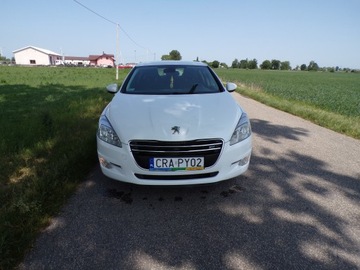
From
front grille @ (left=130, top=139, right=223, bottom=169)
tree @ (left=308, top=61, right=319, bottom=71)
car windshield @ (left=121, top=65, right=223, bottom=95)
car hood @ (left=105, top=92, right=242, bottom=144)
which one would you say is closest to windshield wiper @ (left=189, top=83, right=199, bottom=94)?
car windshield @ (left=121, top=65, right=223, bottom=95)

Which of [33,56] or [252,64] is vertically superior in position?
[252,64]

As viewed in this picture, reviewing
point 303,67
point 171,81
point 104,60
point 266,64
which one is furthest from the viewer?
point 303,67

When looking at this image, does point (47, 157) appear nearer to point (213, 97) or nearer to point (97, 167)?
point (97, 167)

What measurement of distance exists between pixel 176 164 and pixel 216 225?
70 cm

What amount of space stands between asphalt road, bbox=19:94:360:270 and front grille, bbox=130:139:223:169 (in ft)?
1.84

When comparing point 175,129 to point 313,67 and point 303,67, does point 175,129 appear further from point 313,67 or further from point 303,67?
point 303,67

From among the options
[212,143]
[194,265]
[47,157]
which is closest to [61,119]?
[47,157]

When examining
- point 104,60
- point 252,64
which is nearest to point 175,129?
point 104,60

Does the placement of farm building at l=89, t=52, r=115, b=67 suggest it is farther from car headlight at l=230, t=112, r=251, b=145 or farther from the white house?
car headlight at l=230, t=112, r=251, b=145

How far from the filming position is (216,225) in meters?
2.46

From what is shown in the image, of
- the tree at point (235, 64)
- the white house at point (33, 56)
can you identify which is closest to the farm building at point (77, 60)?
the white house at point (33, 56)

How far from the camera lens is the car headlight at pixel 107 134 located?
2681 millimetres

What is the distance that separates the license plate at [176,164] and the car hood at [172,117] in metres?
0.20

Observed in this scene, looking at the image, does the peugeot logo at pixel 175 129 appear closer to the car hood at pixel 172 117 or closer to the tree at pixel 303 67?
the car hood at pixel 172 117
